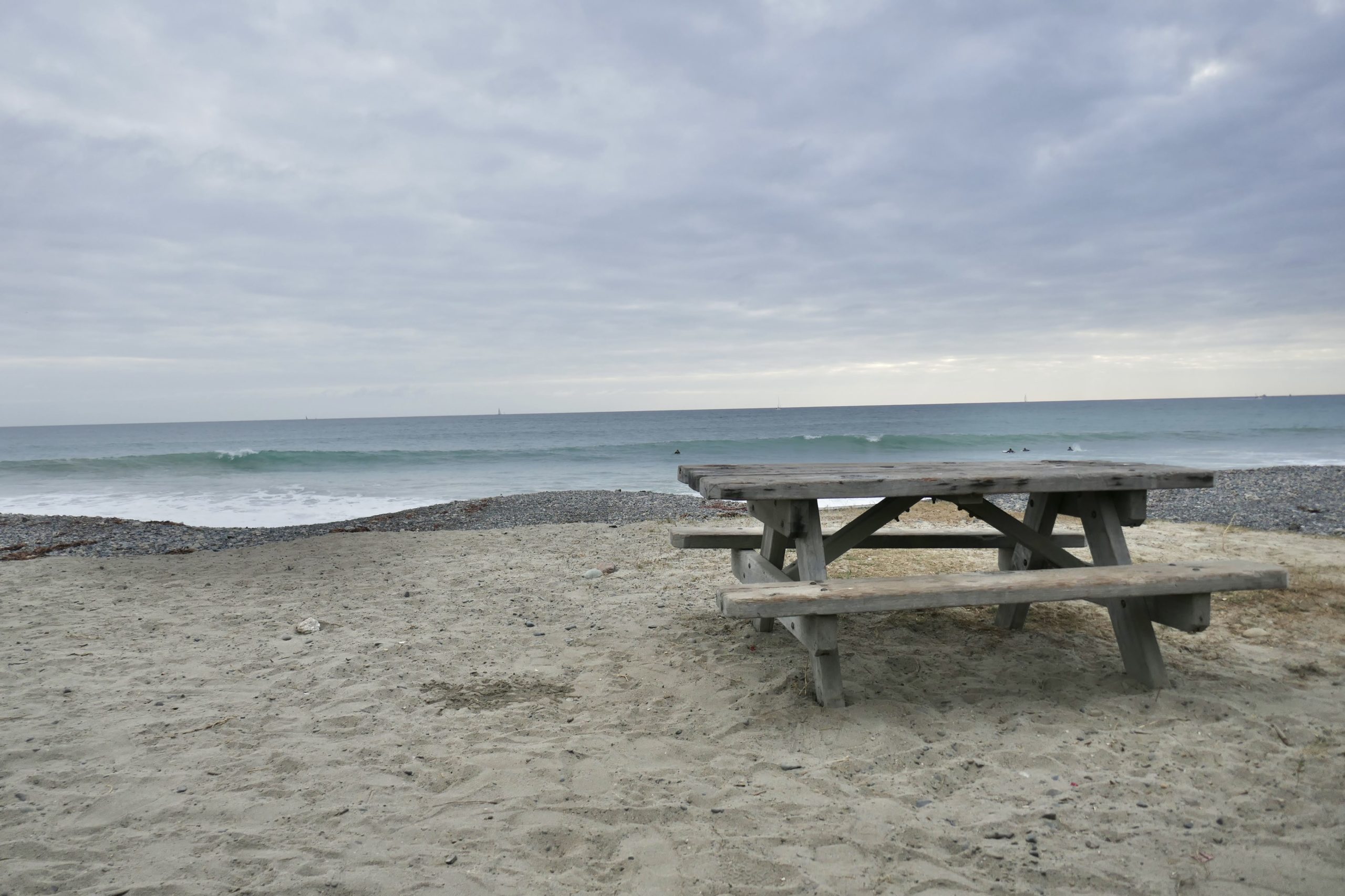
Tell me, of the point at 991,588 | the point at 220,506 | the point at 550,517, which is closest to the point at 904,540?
the point at 991,588

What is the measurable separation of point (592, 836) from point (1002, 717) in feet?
5.93

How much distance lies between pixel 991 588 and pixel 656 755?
1.49 m

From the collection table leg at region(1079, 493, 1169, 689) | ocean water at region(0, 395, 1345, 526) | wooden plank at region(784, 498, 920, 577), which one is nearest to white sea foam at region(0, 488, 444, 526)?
ocean water at region(0, 395, 1345, 526)

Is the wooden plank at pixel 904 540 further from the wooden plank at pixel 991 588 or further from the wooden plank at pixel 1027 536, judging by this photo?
the wooden plank at pixel 991 588

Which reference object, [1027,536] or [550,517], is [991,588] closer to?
[1027,536]

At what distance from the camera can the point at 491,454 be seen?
3309 cm

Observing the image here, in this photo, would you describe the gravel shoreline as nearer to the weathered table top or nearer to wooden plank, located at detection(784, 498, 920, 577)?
wooden plank, located at detection(784, 498, 920, 577)

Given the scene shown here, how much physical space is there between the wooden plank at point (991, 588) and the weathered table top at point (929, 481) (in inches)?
14.3

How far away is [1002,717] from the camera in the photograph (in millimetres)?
3039

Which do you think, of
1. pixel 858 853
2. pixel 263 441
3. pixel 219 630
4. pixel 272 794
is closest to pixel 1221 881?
pixel 858 853

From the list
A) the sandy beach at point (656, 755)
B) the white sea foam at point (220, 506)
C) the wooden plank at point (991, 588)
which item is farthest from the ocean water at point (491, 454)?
the wooden plank at point (991, 588)

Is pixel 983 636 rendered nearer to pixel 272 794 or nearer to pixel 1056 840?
pixel 1056 840

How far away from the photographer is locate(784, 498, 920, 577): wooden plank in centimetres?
366

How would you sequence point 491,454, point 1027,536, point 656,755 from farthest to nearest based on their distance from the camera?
point 491,454 → point 1027,536 → point 656,755
